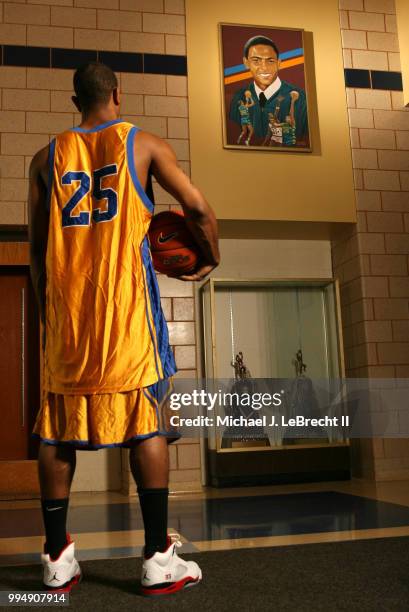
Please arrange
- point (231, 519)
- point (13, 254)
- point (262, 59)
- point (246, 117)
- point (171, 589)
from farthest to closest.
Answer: point (262, 59) → point (246, 117) → point (13, 254) → point (231, 519) → point (171, 589)

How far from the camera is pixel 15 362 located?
514cm

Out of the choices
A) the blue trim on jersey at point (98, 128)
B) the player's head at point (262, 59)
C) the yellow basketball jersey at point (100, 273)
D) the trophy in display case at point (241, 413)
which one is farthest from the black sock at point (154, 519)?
the player's head at point (262, 59)

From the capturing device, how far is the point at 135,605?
153 cm

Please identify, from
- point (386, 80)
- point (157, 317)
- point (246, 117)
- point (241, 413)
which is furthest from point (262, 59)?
point (157, 317)

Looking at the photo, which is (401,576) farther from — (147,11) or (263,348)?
(147,11)

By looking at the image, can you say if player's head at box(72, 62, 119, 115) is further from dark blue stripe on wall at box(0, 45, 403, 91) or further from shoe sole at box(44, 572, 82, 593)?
dark blue stripe on wall at box(0, 45, 403, 91)

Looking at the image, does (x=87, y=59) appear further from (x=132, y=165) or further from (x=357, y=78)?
(x=132, y=165)

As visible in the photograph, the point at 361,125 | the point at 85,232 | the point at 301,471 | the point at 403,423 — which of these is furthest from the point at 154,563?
the point at 361,125

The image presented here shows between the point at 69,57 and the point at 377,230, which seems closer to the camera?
the point at 69,57

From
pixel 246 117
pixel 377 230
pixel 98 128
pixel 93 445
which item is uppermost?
pixel 246 117

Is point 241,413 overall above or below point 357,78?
below

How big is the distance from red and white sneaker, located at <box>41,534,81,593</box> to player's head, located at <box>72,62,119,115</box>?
125cm

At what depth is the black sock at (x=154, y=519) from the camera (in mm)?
1664

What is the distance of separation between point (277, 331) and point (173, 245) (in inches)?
153
